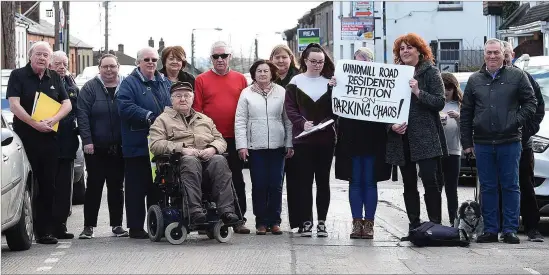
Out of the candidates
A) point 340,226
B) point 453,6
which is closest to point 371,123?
point 340,226

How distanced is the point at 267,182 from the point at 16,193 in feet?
9.60

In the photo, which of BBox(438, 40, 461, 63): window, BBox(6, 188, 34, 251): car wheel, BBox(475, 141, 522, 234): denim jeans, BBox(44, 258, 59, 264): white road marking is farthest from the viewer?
BBox(438, 40, 461, 63): window

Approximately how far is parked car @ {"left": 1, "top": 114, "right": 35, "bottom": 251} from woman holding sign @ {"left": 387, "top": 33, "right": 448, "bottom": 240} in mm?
3561

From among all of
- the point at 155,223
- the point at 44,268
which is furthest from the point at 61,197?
the point at 44,268

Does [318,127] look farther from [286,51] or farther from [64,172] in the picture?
[64,172]

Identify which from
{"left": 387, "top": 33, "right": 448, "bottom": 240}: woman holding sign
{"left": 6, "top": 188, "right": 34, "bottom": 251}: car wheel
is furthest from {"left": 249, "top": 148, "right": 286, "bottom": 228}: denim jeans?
{"left": 6, "top": 188, "right": 34, "bottom": 251}: car wheel

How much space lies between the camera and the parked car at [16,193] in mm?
10656

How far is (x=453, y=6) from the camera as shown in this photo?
62312 mm

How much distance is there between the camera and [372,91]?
12414 millimetres

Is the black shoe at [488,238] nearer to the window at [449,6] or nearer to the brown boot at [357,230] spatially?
the brown boot at [357,230]

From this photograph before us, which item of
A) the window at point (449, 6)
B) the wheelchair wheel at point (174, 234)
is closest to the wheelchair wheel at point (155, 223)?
the wheelchair wheel at point (174, 234)

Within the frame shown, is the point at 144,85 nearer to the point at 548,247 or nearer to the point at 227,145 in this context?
the point at 227,145

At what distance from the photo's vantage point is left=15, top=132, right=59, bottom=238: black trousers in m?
12.1

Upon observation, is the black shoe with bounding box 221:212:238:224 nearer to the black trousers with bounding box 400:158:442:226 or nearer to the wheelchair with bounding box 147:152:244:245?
the wheelchair with bounding box 147:152:244:245
